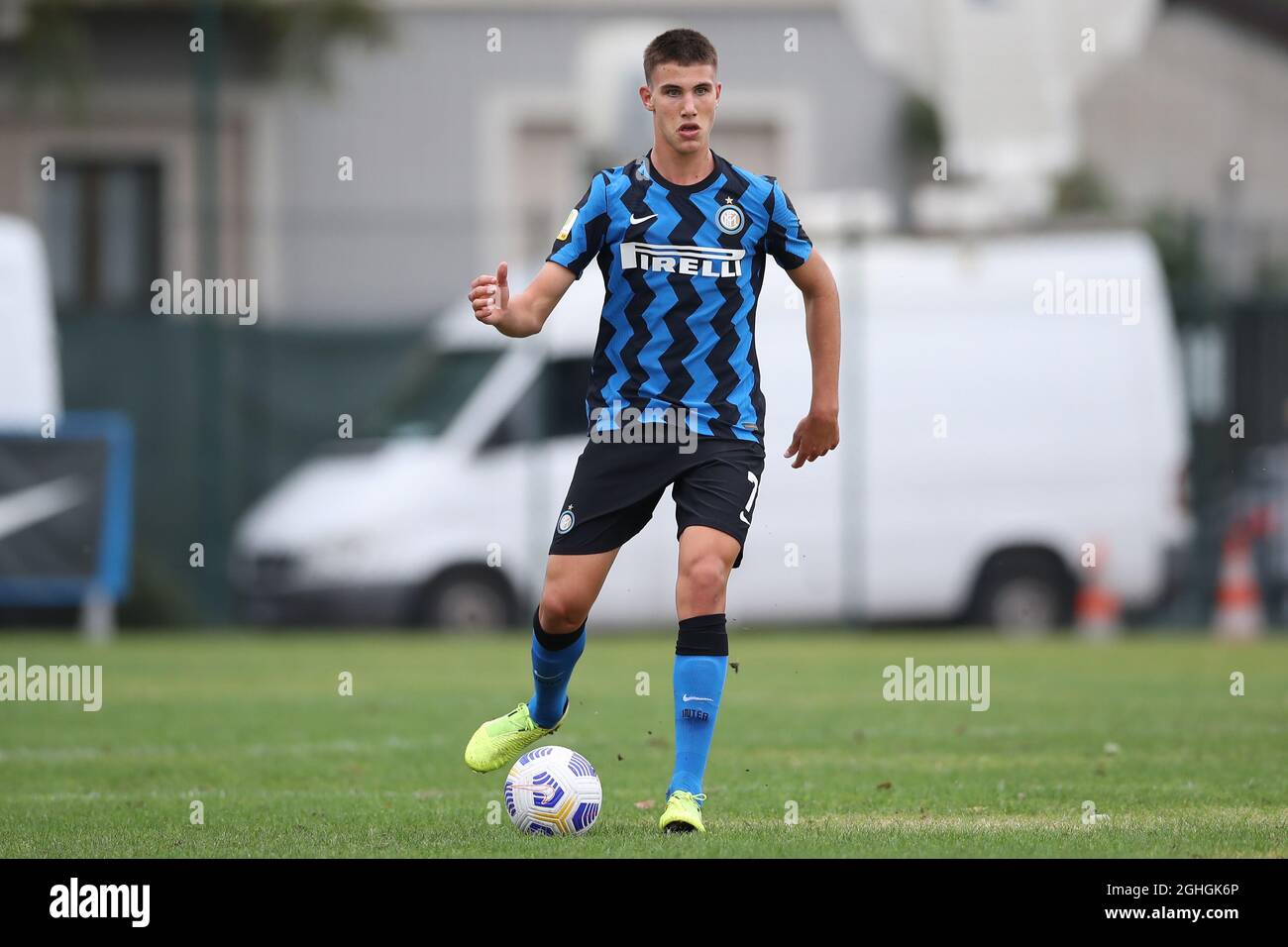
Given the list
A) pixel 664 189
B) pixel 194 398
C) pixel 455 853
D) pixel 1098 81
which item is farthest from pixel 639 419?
pixel 1098 81

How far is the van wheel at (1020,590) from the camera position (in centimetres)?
1702

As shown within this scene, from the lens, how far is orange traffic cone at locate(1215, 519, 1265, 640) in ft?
56.7

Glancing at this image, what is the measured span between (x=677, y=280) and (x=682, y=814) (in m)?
1.61

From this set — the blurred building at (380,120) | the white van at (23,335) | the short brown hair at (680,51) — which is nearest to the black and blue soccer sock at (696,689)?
the short brown hair at (680,51)

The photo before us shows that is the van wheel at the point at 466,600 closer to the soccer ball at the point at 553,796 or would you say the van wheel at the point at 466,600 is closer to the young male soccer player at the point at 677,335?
the young male soccer player at the point at 677,335

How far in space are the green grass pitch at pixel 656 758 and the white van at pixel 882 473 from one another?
208cm

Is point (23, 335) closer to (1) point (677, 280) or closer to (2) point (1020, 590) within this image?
(2) point (1020, 590)

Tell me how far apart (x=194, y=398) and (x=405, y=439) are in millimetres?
2297

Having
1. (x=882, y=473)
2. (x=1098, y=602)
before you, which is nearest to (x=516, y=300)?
(x=882, y=473)

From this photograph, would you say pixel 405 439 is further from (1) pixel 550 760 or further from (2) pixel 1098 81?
(2) pixel 1098 81

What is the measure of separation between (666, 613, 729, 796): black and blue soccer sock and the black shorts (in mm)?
259

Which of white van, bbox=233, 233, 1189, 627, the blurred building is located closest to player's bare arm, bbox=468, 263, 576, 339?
white van, bbox=233, 233, 1189, 627

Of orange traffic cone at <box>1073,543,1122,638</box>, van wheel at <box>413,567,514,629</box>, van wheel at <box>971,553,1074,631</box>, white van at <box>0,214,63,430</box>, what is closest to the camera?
white van at <box>0,214,63,430</box>

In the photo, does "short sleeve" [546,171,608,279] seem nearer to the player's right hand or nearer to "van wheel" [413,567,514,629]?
the player's right hand
